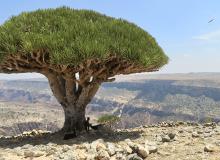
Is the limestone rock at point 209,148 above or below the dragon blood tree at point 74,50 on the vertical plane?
below

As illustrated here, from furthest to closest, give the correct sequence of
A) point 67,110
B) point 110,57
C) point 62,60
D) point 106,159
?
point 67,110 < point 110,57 < point 62,60 < point 106,159

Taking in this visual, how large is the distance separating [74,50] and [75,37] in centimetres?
79

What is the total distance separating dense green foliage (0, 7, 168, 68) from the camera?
14578 millimetres

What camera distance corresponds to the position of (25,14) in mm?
17031

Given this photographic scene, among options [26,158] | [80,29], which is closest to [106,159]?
[26,158]

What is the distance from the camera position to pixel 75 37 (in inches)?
597

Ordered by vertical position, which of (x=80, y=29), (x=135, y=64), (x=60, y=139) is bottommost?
(x=60, y=139)

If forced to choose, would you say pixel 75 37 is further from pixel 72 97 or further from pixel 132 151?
pixel 132 151

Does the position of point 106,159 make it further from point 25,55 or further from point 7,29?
point 7,29

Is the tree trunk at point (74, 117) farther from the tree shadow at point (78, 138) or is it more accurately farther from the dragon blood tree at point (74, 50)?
the tree shadow at point (78, 138)

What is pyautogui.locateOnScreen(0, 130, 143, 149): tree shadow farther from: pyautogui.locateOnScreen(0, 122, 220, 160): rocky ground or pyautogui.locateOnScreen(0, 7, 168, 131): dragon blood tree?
pyautogui.locateOnScreen(0, 7, 168, 131): dragon blood tree

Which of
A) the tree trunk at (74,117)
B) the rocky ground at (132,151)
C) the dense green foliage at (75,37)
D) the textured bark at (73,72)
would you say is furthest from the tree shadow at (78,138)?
the dense green foliage at (75,37)

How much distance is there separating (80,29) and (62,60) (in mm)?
1740

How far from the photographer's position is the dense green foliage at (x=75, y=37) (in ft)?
47.8
